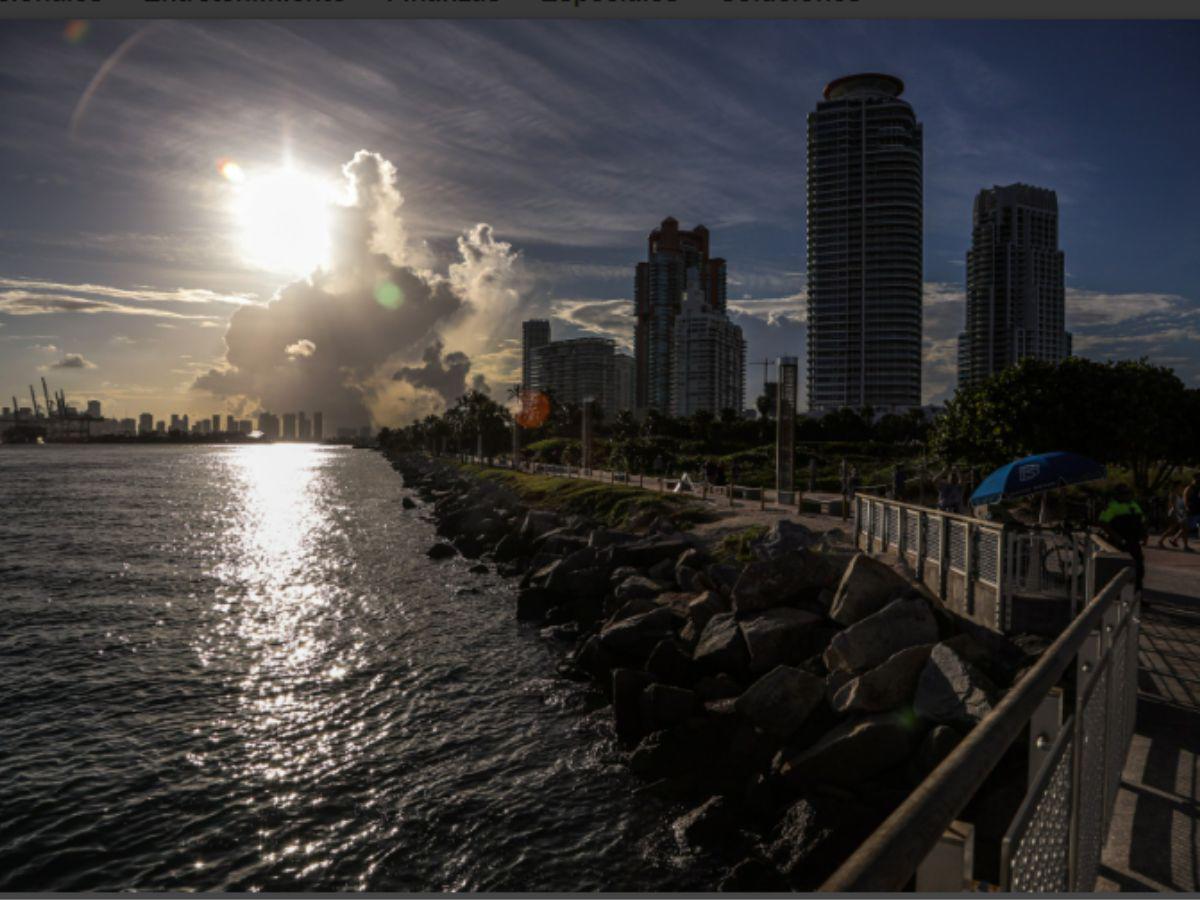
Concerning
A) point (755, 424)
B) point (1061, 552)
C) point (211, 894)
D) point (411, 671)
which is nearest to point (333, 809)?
point (211, 894)

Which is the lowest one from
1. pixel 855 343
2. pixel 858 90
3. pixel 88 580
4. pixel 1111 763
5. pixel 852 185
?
pixel 88 580

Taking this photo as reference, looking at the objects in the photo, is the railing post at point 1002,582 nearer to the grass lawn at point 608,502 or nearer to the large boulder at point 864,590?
the large boulder at point 864,590

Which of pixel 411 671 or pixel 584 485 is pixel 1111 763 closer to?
pixel 411 671

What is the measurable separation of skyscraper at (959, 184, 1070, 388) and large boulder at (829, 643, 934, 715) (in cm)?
16722

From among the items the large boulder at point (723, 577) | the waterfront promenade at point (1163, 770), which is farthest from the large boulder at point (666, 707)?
the waterfront promenade at point (1163, 770)

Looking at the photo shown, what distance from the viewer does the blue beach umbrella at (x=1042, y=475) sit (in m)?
12.7

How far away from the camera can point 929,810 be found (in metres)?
1.77

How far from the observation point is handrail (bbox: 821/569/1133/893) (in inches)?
63.1

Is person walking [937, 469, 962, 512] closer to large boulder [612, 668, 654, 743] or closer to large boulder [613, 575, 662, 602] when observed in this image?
large boulder [613, 575, 662, 602]

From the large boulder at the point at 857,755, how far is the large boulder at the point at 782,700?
1110 millimetres

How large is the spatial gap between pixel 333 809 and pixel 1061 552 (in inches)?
462

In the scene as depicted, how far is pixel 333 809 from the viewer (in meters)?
10.6

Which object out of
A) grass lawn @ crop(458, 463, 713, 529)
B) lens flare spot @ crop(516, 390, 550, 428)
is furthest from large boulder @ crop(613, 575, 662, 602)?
lens flare spot @ crop(516, 390, 550, 428)

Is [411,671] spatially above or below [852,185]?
below
